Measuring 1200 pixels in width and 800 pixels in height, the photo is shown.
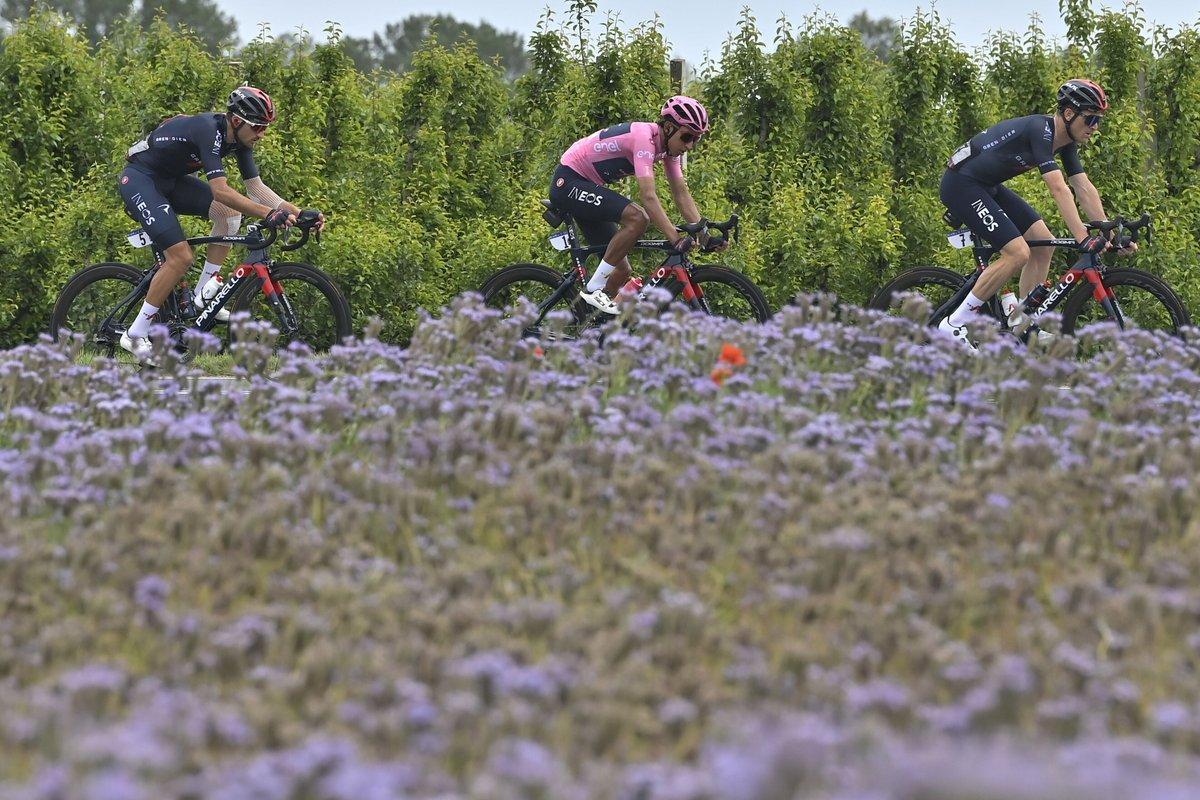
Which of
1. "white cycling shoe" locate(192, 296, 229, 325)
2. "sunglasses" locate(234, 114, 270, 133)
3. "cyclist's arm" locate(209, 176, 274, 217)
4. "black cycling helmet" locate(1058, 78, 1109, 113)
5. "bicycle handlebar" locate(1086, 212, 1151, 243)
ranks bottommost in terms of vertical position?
"white cycling shoe" locate(192, 296, 229, 325)

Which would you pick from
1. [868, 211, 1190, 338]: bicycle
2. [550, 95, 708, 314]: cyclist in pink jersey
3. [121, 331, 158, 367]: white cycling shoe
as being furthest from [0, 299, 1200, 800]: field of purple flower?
[550, 95, 708, 314]: cyclist in pink jersey

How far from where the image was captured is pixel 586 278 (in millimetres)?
10391

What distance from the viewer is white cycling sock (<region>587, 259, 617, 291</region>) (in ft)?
33.3

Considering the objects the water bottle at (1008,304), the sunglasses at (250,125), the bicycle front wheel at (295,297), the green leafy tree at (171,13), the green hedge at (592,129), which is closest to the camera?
the bicycle front wheel at (295,297)

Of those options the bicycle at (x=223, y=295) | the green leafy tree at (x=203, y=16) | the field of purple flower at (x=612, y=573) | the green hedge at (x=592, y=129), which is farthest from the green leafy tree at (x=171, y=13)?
the field of purple flower at (x=612, y=573)

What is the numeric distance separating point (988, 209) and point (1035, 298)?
0.66 m

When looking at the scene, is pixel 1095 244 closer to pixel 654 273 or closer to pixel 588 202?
pixel 654 273

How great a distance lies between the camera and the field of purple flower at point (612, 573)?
336 cm

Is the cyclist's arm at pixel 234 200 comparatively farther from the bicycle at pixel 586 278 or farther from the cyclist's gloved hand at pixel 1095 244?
the cyclist's gloved hand at pixel 1095 244

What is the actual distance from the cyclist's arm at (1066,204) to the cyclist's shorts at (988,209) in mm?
325

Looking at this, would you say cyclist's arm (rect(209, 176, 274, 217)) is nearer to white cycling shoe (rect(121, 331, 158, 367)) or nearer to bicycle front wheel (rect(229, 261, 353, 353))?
bicycle front wheel (rect(229, 261, 353, 353))

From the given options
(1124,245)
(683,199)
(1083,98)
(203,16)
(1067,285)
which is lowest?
(1067,285)

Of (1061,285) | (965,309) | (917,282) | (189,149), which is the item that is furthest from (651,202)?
(189,149)

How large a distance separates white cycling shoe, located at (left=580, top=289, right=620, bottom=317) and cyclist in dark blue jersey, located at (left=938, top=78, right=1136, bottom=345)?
2092mm
